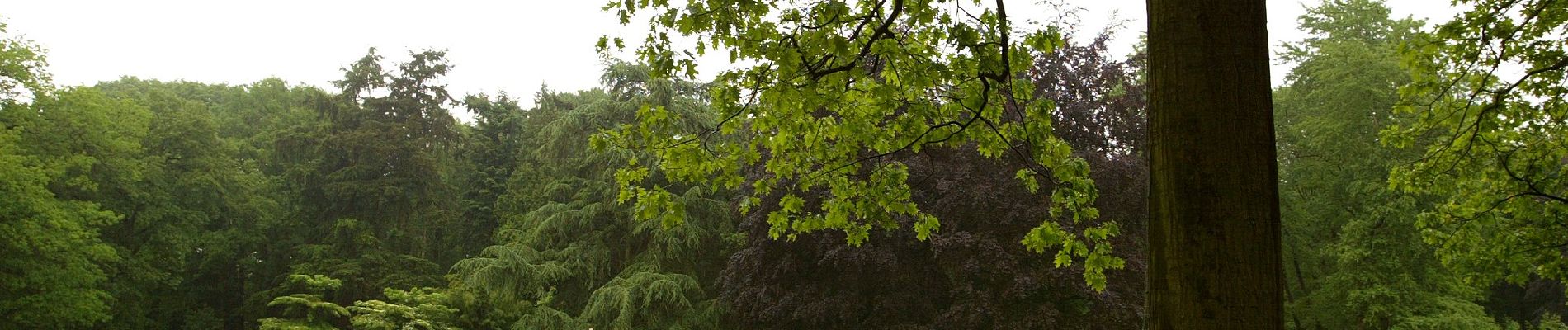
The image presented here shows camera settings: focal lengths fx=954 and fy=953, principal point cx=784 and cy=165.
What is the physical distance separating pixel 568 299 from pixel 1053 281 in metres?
11.2

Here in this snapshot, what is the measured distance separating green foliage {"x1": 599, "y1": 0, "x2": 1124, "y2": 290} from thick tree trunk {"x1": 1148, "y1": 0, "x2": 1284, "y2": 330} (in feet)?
4.77

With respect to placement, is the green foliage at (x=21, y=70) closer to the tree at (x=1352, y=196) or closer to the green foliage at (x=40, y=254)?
the green foliage at (x=40, y=254)

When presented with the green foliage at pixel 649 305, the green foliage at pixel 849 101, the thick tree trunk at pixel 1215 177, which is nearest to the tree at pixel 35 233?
the green foliage at pixel 649 305

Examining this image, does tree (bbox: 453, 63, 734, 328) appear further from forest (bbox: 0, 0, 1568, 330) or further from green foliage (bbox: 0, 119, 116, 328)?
green foliage (bbox: 0, 119, 116, 328)

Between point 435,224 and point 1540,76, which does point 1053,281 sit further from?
point 435,224

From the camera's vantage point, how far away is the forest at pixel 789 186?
5004mm

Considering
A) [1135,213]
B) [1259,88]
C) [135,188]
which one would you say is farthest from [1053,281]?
[135,188]

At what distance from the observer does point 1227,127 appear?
267cm

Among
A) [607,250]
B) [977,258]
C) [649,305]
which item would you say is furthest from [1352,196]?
[607,250]

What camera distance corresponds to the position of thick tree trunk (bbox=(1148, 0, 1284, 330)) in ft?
8.57

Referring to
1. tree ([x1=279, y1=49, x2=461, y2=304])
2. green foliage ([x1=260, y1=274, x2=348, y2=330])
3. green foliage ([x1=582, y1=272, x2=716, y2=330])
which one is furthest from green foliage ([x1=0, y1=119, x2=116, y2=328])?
green foliage ([x1=582, y1=272, x2=716, y2=330])

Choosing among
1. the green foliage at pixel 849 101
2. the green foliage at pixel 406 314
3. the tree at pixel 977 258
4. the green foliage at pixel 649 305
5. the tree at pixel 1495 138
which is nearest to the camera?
the green foliage at pixel 849 101

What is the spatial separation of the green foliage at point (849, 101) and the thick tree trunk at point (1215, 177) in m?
1.45

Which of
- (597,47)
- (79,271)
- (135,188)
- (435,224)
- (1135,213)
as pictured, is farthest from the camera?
(435,224)
